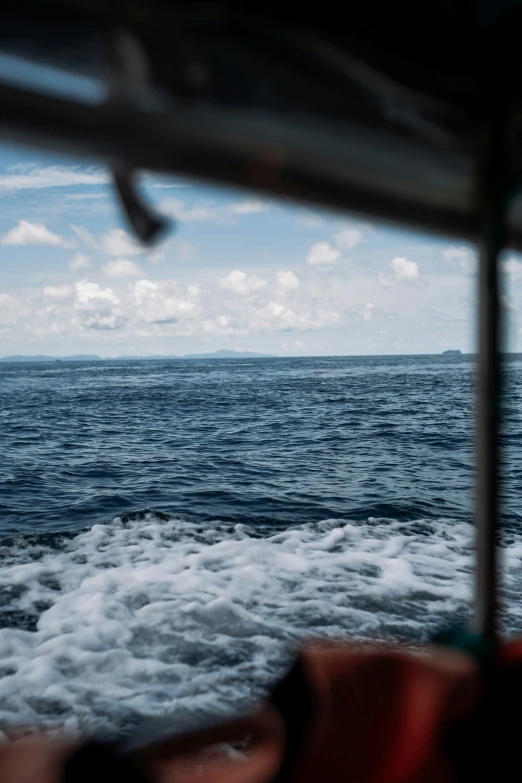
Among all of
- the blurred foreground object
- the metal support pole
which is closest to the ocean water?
the metal support pole

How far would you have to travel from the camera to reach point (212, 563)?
10.0 m

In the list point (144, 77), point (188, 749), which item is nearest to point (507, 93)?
point (144, 77)

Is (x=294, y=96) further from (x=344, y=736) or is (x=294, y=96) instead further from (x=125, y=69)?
(x=344, y=736)

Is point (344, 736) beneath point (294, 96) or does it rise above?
beneath

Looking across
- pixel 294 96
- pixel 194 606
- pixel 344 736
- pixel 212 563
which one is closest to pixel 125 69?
pixel 294 96

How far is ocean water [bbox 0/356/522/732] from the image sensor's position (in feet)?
21.3

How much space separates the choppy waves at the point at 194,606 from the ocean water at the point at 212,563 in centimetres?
3

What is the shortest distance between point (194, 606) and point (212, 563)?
69.1 inches

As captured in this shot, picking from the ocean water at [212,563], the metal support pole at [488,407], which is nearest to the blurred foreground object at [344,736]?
the metal support pole at [488,407]

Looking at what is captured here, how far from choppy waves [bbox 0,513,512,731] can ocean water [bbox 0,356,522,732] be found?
3cm

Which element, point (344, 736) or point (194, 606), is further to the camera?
point (194, 606)

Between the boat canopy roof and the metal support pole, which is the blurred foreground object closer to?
the metal support pole

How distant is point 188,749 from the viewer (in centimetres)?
154

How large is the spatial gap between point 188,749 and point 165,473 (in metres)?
18.3
